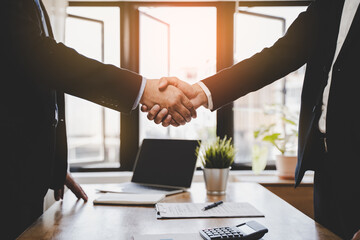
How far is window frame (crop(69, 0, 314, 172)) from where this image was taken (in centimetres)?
312

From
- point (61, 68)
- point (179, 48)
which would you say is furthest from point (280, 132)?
point (61, 68)

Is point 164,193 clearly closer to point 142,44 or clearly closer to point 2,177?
point 2,177

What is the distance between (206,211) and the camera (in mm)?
1110

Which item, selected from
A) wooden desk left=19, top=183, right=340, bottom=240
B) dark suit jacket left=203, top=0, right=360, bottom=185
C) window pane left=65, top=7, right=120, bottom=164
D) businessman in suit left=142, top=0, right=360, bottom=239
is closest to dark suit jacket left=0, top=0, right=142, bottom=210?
wooden desk left=19, top=183, right=340, bottom=240

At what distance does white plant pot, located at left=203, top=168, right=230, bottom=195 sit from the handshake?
1.07 feet

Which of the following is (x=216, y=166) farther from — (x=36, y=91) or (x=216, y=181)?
(x=36, y=91)

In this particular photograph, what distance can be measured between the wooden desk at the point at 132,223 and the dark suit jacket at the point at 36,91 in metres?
0.16

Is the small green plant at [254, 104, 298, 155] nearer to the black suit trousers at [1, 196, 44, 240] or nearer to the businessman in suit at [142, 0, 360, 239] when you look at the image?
the businessman in suit at [142, 0, 360, 239]

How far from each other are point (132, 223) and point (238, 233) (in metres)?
0.35

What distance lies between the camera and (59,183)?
4.38 feet

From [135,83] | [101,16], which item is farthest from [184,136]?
[135,83]

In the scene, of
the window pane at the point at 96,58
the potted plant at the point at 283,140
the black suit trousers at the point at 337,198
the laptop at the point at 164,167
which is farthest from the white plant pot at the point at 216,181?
the window pane at the point at 96,58

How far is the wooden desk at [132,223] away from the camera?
34.6 inches

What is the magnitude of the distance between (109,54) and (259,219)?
253 centimetres
